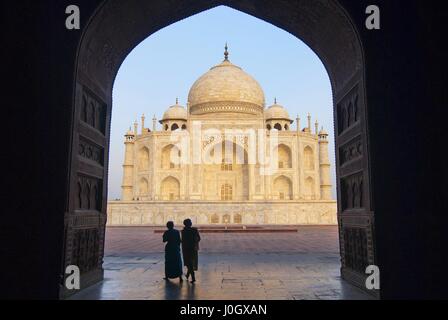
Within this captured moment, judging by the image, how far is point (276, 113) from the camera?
3634 cm

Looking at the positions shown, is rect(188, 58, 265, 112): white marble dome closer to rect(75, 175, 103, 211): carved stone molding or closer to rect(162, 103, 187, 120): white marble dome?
rect(162, 103, 187, 120): white marble dome

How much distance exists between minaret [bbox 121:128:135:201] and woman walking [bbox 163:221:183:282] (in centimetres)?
2776

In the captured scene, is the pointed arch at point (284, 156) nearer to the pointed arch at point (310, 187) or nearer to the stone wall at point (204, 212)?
the pointed arch at point (310, 187)

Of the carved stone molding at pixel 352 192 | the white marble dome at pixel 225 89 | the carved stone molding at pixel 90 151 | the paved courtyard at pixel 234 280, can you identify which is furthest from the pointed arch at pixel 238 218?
the carved stone molding at pixel 90 151

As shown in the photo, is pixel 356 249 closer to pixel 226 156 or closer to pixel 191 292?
pixel 191 292

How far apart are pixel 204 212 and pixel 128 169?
10.4 meters

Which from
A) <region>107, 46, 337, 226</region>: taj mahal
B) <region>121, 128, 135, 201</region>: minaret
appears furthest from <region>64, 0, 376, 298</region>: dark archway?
<region>121, 128, 135, 201</region>: minaret

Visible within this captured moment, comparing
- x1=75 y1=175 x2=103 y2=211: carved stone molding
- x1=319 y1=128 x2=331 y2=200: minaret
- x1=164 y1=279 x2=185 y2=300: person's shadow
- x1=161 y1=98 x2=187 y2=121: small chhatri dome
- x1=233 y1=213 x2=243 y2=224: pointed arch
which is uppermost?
x1=161 y1=98 x2=187 y2=121: small chhatri dome

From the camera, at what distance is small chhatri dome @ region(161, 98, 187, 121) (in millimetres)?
35594

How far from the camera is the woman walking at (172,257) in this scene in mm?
5320

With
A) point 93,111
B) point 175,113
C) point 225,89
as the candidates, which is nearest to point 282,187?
point 225,89

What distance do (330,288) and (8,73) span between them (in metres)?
4.42
